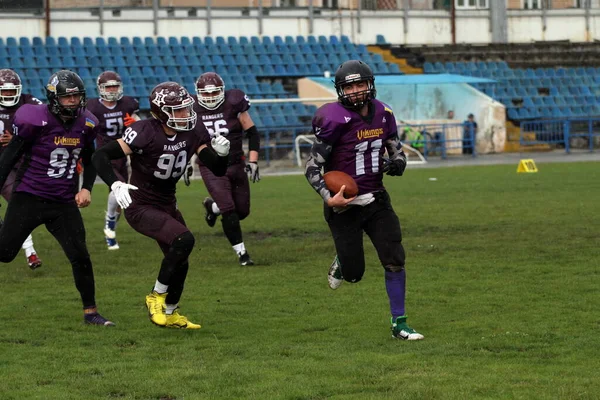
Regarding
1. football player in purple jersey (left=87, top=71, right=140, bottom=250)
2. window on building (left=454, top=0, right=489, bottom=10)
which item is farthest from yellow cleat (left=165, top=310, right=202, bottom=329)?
window on building (left=454, top=0, right=489, bottom=10)

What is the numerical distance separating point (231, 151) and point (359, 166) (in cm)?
420

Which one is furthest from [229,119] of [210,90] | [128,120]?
[128,120]

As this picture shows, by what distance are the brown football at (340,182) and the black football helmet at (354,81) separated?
478 mm

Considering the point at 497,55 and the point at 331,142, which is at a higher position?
the point at 497,55

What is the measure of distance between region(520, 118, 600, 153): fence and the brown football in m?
24.7

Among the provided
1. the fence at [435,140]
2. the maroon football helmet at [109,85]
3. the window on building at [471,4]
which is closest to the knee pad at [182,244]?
the maroon football helmet at [109,85]

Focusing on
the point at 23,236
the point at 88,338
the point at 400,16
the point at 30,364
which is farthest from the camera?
the point at 400,16

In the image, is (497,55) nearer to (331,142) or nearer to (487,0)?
(487,0)

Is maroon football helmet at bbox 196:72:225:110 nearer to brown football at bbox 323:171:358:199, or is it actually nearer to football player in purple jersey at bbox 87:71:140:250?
football player in purple jersey at bbox 87:71:140:250

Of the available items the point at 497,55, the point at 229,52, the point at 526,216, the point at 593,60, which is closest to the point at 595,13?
the point at 593,60

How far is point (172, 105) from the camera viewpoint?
25.1ft

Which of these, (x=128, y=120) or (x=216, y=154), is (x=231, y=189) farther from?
(x=216, y=154)

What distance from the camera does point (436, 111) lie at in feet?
101

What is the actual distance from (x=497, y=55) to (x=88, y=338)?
30137 millimetres
